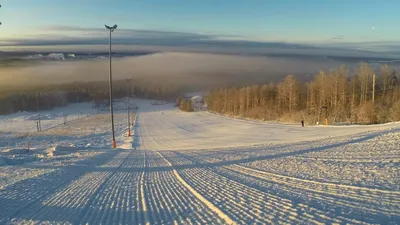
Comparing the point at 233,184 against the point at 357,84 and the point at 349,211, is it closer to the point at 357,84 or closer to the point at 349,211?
the point at 349,211

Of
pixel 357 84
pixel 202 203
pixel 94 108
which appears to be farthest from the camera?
pixel 94 108

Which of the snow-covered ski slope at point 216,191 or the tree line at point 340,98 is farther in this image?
the tree line at point 340,98

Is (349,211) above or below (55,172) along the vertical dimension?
above

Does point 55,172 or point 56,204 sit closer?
point 56,204

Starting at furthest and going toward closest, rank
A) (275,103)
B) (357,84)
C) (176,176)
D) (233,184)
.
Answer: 1. (275,103)
2. (357,84)
3. (176,176)
4. (233,184)

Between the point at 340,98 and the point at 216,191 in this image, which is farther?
the point at 340,98

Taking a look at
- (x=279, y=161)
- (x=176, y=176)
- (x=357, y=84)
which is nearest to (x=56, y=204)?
(x=176, y=176)

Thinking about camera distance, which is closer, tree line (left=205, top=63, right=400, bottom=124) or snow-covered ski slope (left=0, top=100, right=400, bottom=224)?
snow-covered ski slope (left=0, top=100, right=400, bottom=224)

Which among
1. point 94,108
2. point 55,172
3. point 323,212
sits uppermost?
point 323,212
